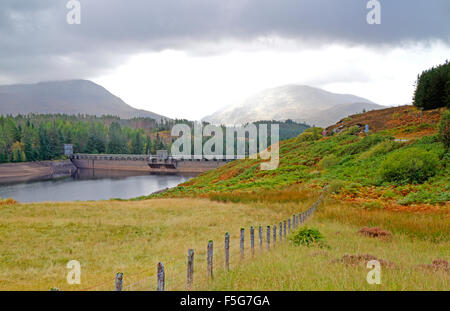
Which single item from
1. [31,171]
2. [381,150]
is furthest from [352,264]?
[31,171]

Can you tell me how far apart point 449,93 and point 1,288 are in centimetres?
5932

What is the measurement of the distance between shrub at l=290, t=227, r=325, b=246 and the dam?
111m

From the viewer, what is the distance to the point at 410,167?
28.6 m

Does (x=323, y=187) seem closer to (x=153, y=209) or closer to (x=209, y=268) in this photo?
(x=153, y=209)

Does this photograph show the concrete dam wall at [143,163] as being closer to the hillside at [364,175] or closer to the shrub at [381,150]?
the hillside at [364,175]

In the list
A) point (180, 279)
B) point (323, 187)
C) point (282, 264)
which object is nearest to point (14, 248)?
point (180, 279)

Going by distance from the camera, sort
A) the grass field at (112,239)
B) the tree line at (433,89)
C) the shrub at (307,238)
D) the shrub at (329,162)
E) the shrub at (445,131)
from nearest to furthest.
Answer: the grass field at (112,239)
the shrub at (307,238)
the shrub at (445,131)
the shrub at (329,162)
the tree line at (433,89)

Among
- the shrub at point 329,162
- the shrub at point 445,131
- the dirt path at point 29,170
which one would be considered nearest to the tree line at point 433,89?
the shrub at point 329,162

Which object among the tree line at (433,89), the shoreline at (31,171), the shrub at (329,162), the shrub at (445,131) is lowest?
the shoreline at (31,171)

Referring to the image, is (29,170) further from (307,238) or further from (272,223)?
(307,238)

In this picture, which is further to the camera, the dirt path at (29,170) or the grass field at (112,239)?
the dirt path at (29,170)

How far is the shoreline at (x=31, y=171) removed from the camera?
111062 millimetres

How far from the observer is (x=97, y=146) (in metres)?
170

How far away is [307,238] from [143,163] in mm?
135359
